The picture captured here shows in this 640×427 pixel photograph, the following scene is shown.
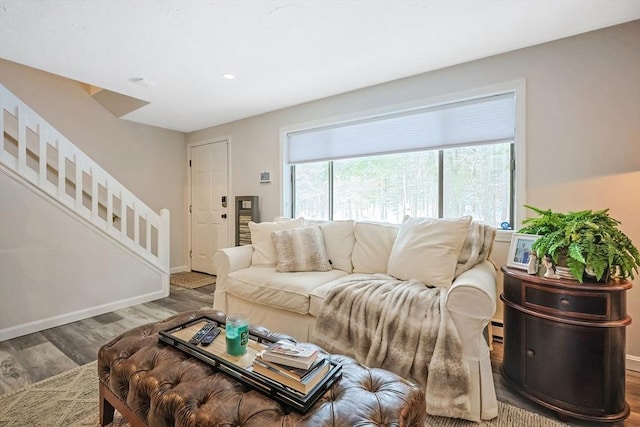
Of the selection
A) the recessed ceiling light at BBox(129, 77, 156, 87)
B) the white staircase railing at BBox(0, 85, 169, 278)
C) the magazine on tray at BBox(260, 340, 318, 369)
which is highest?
the recessed ceiling light at BBox(129, 77, 156, 87)

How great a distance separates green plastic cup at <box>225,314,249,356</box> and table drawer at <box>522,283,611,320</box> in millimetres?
1541

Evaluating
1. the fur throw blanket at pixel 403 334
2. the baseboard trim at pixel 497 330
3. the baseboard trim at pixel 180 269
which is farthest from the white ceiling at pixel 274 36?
the baseboard trim at pixel 180 269

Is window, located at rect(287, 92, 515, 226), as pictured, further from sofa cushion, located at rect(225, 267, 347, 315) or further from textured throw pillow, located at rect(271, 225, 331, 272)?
sofa cushion, located at rect(225, 267, 347, 315)

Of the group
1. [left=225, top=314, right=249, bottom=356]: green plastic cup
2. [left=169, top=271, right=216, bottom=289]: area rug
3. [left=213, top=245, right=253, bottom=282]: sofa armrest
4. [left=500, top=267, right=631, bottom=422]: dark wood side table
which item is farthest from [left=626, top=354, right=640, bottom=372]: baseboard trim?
[left=169, top=271, right=216, bottom=289]: area rug

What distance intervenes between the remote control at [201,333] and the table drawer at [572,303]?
1.73 meters

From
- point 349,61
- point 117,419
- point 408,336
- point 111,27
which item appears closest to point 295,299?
point 408,336

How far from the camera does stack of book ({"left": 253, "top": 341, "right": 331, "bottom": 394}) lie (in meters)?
1.03

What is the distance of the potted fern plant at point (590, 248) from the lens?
1486mm

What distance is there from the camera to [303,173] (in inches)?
146

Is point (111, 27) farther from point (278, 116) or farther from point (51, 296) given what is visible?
point (51, 296)

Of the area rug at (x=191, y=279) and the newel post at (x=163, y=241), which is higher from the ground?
the newel post at (x=163, y=241)

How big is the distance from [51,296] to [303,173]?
9.05 feet

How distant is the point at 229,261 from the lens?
2.62 meters

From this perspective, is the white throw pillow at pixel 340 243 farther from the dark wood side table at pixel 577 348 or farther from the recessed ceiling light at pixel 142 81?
the recessed ceiling light at pixel 142 81
